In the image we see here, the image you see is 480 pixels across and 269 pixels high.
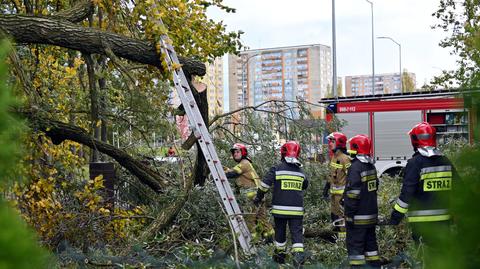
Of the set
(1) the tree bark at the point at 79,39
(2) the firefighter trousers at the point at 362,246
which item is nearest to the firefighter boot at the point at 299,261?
(2) the firefighter trousers at the point at 362,246

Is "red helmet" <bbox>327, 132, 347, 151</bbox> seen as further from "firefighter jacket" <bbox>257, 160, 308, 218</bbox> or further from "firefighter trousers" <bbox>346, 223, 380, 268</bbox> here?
"firefighter trousers" <bbox>346, 223, 380, 268</bbox>

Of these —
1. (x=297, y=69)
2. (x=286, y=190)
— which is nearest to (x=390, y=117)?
(x=286, y=190)

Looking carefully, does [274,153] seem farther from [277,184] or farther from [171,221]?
[171,221]

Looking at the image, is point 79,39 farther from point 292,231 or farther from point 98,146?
point 292,231

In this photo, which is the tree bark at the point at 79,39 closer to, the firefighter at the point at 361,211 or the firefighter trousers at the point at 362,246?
the firefighter at the point at 361,211

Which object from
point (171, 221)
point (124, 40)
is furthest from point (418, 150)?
point (124, 40)

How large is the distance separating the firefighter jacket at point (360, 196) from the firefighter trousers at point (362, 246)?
79 millimetres

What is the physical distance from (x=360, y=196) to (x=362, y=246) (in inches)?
20.0

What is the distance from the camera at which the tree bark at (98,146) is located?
7.52 meters

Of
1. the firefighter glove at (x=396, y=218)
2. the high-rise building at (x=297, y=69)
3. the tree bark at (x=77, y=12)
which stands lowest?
the firefighter glove at (x=396, y=218)

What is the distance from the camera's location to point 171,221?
7246 mm

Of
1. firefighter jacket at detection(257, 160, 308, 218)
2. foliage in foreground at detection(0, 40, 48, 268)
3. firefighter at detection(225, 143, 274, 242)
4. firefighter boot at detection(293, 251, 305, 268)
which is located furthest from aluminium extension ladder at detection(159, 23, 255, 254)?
foliage in foreground at detection(0, 40, 48, 268)

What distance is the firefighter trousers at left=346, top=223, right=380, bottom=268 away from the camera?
6905 millimetres

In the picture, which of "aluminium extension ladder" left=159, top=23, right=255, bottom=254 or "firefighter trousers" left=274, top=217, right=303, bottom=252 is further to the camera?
"firefighter trousers" left=274, top=217, right=303, bottom=252
